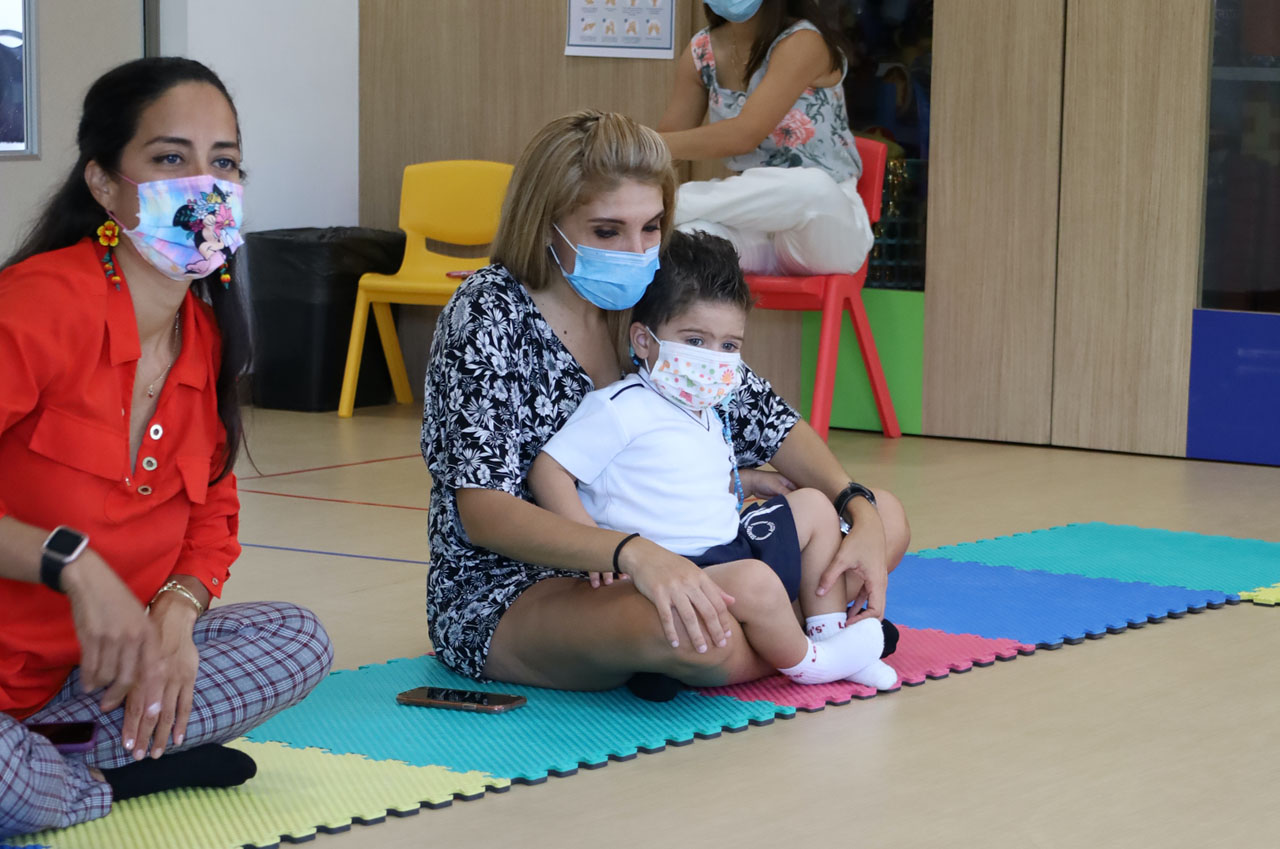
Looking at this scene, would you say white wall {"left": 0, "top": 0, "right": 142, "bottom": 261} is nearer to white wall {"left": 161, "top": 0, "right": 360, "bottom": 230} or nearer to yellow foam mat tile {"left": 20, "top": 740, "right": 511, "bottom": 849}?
white wall {"left": 161, "top": 0, "right": 360, "bottom": 230}

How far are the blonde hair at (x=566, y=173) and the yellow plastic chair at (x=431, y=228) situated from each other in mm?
3084

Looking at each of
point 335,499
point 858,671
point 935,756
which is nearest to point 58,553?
point 935,756

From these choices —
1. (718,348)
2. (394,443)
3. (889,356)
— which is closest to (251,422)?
(394,443)

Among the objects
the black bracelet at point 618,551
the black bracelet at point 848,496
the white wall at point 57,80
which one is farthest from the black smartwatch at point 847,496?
the white wall at point 57,80

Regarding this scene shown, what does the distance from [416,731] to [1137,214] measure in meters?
3.21

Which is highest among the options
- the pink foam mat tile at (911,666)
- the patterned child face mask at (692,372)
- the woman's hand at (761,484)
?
the patterned child face mask at (692,372)

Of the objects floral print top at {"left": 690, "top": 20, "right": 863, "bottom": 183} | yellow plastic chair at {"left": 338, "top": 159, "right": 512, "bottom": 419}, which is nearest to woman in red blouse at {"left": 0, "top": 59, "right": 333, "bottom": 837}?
floral print top at {"left": 690, "top": 20, "right": 863, "bottom": 183}

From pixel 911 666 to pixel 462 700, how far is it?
0.66 meters

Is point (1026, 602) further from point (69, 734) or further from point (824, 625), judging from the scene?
point (69, 734)

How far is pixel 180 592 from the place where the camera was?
68.7 inches

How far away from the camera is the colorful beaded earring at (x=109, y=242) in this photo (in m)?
1.74

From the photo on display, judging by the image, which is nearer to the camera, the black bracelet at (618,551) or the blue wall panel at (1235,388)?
the black bracelet at (618,551)

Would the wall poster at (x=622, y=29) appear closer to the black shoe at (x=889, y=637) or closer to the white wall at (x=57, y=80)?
the white wall at (x=57, y=80)

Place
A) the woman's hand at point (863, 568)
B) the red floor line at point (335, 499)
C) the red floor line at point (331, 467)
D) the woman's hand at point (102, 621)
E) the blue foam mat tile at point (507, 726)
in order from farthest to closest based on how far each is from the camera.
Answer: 1. the red floor line at point (331, 467)
2. the red floor line at point (335, 499)
3. the woman's hand at point (863, 568)
4. the blue foam mat tile at point (507, 726)
5. the woman's hand at point (102, 621)
